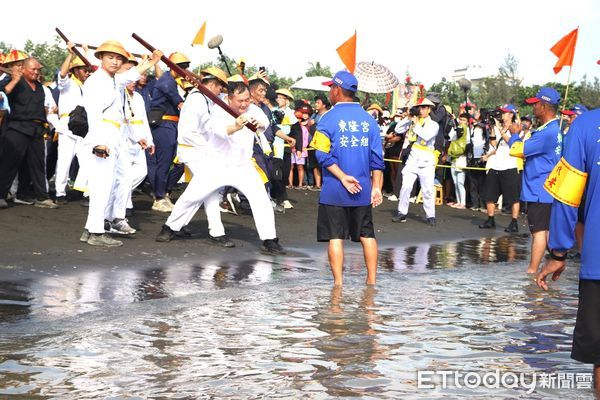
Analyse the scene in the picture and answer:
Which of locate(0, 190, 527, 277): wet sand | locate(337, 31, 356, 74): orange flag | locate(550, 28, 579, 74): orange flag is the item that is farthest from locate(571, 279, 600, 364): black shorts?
locate(337, 31, 356, 74): orange flag

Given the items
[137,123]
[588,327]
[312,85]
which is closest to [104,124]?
[137,123]

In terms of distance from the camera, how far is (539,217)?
11.2 meters

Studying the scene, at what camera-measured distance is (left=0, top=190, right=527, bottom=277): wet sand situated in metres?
10.4

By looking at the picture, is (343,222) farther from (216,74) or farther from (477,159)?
(477,159)

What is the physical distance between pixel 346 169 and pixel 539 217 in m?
2.94

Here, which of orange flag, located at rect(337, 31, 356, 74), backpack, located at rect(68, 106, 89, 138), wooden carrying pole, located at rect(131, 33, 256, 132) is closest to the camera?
wooden carrying pole, located at rect(131, 33, 256, 132)

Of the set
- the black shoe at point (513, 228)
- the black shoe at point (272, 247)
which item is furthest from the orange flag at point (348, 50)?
the black shoe at point (272, 247)

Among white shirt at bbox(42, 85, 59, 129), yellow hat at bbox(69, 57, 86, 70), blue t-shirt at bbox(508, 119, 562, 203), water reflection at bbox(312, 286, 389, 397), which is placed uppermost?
yellow hat at bbox(69, 57, 86, 70)

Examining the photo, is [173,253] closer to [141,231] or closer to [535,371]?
[141,231]

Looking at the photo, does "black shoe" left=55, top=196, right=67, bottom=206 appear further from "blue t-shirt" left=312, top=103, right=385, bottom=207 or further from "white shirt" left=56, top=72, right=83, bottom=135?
"blue t-shirt" left=312, top=103, right=385, bottom=207

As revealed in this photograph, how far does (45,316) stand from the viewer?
766 centimetres

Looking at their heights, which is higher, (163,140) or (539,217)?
(163,140)

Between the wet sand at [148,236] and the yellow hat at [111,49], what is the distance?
209 centimetres

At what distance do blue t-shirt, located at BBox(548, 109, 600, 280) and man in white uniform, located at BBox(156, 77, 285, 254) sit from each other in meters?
6.83
